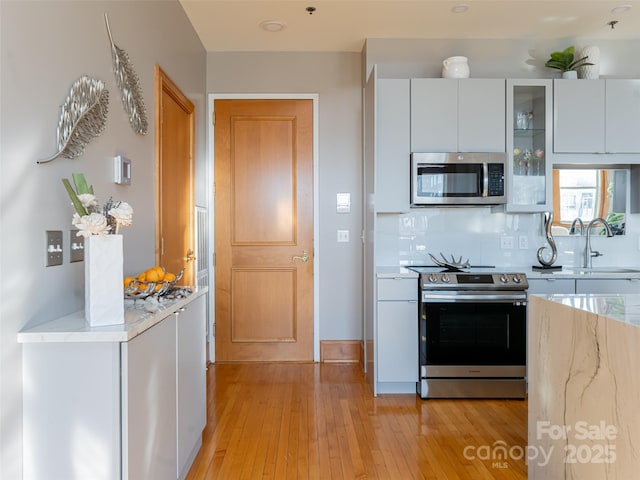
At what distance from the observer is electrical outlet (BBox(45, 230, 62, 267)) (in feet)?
4.96

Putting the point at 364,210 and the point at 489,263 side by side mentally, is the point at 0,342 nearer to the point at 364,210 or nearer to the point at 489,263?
the point at 364,210

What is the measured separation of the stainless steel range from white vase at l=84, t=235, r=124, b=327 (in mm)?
2155

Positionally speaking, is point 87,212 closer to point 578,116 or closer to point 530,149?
point 530,149

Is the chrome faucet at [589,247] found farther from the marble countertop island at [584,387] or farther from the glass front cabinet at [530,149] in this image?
the marble countertop island at [584,387]

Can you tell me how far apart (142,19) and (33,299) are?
168 centimetres

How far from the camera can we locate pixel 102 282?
1.46 m

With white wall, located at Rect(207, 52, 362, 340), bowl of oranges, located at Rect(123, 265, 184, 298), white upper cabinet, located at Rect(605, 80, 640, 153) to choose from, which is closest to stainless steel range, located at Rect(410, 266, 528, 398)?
white wall, located at Rect(207, 52, 362, 340)

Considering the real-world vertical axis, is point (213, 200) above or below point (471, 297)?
above

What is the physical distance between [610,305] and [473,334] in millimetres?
1528

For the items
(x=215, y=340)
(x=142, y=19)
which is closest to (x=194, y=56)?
(x=142, y=19)

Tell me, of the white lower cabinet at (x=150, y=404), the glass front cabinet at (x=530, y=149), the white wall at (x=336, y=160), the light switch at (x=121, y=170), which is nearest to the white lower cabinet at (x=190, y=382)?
the white lower cabinet at (x=150, y=404)

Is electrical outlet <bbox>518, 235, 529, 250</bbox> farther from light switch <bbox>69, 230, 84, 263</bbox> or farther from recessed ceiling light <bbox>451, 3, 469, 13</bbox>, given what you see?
light switch <bbox>69, 230, 84, 263</bbox>

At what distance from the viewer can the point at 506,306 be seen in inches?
123

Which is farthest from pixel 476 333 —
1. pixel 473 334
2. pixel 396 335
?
pixel 396 335
